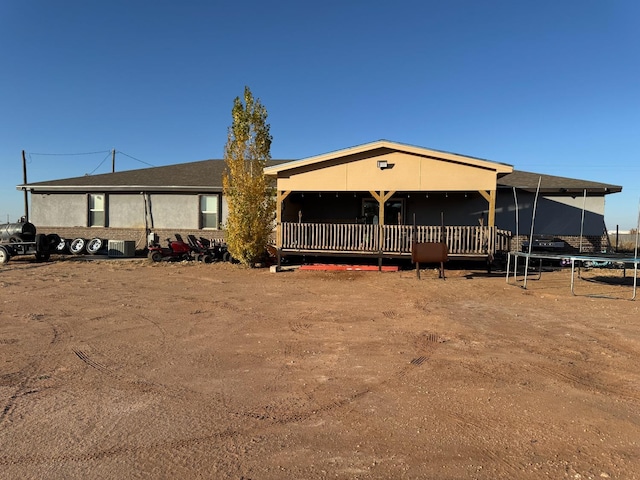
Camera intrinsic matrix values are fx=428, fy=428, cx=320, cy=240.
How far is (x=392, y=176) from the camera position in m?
13.3

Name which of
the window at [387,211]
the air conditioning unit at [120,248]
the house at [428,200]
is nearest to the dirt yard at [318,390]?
the house at [428,200]

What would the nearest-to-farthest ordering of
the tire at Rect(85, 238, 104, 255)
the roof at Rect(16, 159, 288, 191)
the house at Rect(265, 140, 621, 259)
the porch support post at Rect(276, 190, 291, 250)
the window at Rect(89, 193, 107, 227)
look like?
the house at Rect(265, 140, 621, 259)
the porch support post at Rect(276, 190, 291, 250)
the tire at Rect(85, 238, 104, 255)
the roof at Rect(16, 159, 288, 191)
the window at Rect(89, 193, 107, 227)

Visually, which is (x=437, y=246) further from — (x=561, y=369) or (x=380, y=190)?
(x=561, y=369)

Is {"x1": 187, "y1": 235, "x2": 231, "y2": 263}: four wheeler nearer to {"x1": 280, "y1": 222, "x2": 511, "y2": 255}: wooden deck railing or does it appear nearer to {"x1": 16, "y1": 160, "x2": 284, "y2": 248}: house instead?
{"x1": 16, "y1": 160, "x2": 284, "y2": 248}: house

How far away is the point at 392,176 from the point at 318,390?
10155 mm

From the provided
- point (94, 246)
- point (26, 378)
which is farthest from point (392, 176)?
point (94, 246)

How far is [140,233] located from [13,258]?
16.7ft

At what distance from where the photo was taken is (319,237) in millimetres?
13766

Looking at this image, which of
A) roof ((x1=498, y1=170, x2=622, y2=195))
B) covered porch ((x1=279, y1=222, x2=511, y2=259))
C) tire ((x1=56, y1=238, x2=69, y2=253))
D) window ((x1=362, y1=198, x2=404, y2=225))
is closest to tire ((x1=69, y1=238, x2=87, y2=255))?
tire ((x1=56, y1=238, x2=69, y2=253))

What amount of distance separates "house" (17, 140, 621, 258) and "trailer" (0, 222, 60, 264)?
2.70 m

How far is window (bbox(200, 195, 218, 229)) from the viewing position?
18.4 meters

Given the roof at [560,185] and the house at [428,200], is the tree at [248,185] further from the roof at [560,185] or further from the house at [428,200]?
the roof at [560,185]

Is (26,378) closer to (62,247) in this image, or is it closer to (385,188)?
(385,188)

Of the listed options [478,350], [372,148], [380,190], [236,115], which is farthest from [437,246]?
[236,115]
